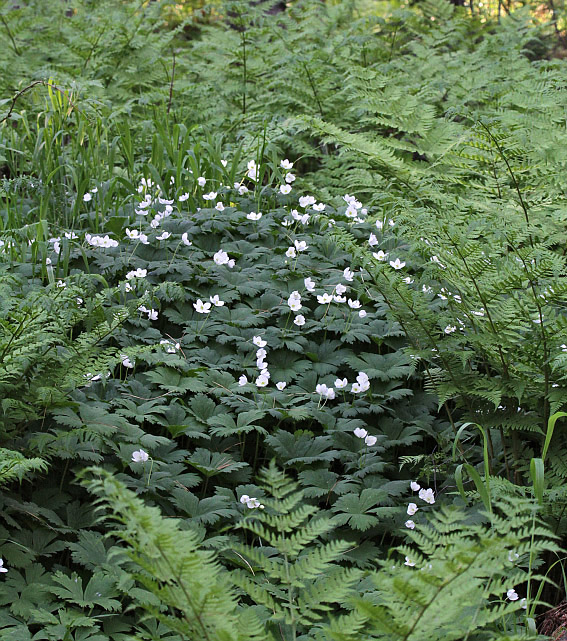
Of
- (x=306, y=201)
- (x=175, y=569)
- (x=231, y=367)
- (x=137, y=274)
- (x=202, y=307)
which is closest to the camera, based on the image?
(x=175, y=569)

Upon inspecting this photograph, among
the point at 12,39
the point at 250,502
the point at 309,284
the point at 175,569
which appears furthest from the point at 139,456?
the point at 12,39

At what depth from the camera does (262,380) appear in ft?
8.86

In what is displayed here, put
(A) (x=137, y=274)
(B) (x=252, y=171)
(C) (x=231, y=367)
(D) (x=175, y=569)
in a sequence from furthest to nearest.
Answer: (B) (x=252, y=171), (A) (x=137, y=274), (C) (x=231, y=367), (D) (x=175, y=569)

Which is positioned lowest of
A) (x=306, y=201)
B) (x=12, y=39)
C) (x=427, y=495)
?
(x=427, y=495)

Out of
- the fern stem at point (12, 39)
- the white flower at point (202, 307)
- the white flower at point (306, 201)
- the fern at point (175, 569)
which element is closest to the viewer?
the fern at point (175, 569)

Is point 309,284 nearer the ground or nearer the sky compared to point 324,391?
nearer the sky

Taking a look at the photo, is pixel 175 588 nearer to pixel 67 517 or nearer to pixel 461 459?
pixel 67 517

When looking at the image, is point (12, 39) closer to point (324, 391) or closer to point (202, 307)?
point (202, 307)

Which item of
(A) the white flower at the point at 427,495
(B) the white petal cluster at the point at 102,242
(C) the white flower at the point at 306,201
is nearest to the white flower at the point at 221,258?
(B) the white petal cluster at the point at 102,242

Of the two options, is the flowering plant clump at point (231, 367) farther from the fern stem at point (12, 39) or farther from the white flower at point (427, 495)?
the fern stem at point (12, 39)

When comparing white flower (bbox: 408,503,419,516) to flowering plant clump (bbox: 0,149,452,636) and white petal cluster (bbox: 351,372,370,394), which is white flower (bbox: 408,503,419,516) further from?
white petal cluster (bbox: 351,372,370,394)

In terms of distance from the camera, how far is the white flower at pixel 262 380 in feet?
8.80

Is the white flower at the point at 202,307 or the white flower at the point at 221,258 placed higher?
the white flower at the point at 221,258

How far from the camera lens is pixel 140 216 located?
3.77 m
